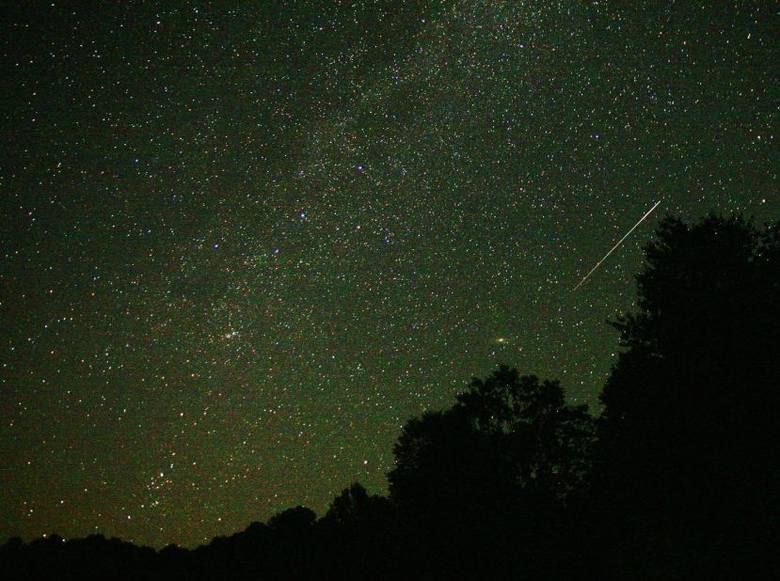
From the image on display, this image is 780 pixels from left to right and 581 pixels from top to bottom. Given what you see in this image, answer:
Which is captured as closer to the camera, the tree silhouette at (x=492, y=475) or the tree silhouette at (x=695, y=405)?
the tree silhouette at (x=695, y=405)

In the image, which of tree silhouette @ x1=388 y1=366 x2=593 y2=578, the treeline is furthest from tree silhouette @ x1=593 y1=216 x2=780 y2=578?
tree silhouette @ x1=388 y1=366 x2=593 y2=578

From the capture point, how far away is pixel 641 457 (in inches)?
465

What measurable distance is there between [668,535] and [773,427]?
2.86 m

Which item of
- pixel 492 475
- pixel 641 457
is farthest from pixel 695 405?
pixel 492 475

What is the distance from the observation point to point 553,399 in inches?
777

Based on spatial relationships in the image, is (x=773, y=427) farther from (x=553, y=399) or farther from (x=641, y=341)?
(x=553, y=399)

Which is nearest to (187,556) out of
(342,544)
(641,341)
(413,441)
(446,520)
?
(342,544)

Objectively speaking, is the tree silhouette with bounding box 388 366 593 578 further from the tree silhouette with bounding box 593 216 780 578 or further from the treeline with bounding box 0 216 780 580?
the tree silhouette with bounding box 593 216 780 578

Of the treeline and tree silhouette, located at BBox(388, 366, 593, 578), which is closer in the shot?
the treeline

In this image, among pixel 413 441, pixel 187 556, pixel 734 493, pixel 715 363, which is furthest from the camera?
pixel 187 556

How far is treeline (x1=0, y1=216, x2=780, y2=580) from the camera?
400 inches

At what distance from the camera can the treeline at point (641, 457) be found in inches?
400

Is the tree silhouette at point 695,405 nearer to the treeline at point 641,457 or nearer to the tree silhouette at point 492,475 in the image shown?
the treeline at point 641,457

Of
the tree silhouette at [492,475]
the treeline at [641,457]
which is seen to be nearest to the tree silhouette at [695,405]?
the treeline at [641,457]
